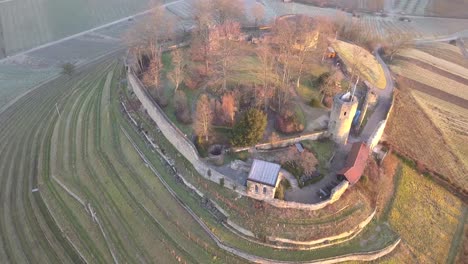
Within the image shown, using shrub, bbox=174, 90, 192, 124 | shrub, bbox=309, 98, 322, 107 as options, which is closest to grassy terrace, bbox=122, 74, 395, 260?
shrub, bbox=174, 90, 192, 124

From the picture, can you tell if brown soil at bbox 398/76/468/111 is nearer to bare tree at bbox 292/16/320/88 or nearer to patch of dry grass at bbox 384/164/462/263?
bare tree at bbox 292/16/320/88

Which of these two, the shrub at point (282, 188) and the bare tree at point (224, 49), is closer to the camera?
the shrub at point (282, 188)

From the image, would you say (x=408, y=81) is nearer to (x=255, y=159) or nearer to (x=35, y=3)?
(x=255, y=159)

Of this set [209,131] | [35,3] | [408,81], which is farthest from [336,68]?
[35,3]

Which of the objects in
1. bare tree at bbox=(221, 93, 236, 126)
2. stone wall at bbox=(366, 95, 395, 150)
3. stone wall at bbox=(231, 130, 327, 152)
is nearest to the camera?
stone wall at bbox=(231, 130, 327, 152)

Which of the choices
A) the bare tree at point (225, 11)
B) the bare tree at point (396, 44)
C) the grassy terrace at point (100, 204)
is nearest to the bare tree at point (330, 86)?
the grassy terrace at point (100, 204)

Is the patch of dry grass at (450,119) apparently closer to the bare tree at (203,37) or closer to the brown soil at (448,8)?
the bare tree at (203,37)
